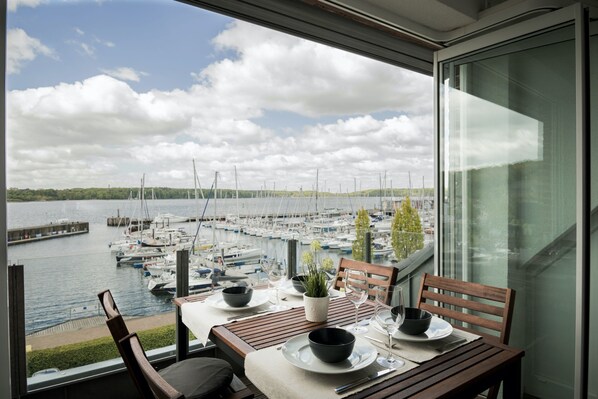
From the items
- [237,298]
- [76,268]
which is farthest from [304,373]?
[76,268]

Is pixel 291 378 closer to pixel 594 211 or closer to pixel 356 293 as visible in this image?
pixel 356 293

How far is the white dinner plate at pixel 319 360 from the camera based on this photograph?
3.41 feet

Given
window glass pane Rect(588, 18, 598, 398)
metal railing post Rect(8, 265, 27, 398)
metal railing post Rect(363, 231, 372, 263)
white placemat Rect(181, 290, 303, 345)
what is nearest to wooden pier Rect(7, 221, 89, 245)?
metal railing post Rect(8, 265, 27, 398)

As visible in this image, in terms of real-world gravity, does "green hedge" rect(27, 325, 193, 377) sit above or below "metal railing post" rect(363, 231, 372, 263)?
below

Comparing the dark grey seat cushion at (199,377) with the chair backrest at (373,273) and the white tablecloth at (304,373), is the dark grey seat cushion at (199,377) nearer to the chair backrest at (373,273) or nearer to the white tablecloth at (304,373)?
the white tablecloth at (304,373)

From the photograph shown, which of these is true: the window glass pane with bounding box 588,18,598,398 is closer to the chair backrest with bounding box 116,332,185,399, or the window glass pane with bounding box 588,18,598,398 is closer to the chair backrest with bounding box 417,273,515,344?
the chair backrest with bounding box 417,273,515,344

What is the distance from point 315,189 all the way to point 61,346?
505 centimetres

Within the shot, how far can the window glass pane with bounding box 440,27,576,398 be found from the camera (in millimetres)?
1791

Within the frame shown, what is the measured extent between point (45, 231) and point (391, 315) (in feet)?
7.37

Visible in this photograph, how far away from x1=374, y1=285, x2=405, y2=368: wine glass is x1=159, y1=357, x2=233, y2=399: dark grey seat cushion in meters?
0.68

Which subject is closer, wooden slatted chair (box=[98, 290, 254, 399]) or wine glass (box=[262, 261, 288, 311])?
wooden slatted chair (box=[98, 290, 254, 399])

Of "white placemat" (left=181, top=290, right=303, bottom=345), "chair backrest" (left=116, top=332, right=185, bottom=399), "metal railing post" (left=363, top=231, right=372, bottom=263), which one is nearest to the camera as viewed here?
"chair backrest" (left=116, top=332, right=185, bottom=399)

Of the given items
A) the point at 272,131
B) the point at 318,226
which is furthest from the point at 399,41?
the point at 272,131

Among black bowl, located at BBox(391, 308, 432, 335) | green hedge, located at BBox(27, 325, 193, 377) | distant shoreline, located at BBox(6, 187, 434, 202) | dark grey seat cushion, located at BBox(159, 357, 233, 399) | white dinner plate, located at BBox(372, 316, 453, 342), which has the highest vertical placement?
distant shoreline, located at BBox(6, 187, 434, 202)
